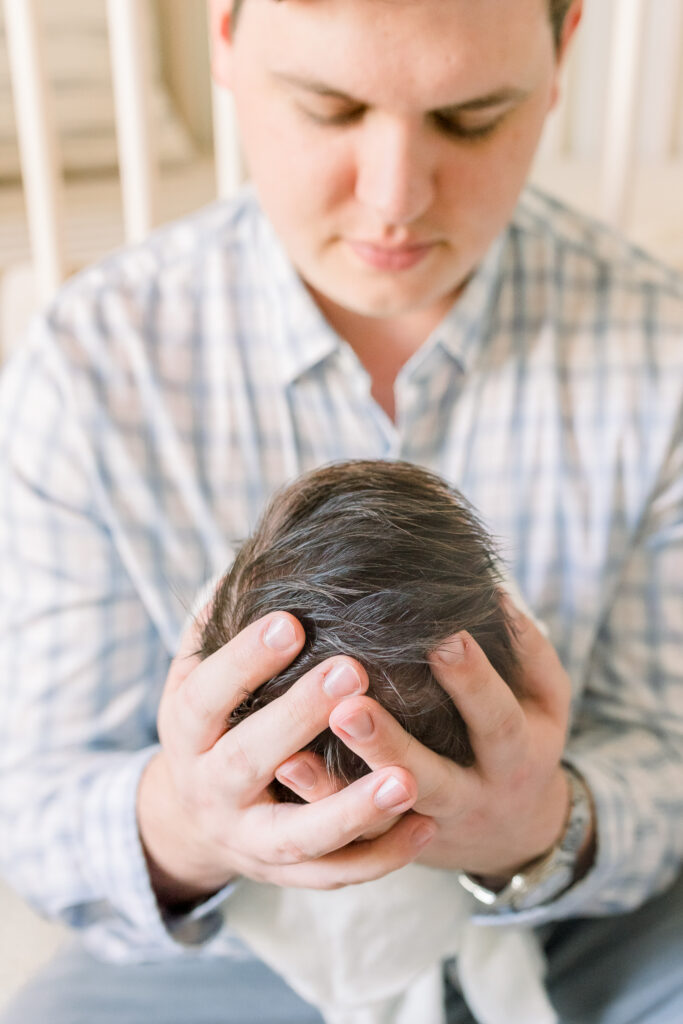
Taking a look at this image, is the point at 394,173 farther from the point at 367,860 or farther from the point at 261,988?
the point at 261,988

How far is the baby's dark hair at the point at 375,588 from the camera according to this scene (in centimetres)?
58

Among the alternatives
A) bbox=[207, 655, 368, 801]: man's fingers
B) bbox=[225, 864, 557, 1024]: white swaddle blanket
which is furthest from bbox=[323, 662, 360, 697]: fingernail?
bbox=[225, 864, 557, 1024]: white swaddle blanket

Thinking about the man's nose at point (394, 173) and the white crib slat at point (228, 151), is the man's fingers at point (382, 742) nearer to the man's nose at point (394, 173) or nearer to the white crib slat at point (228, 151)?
the man's nose at point (394, 173)

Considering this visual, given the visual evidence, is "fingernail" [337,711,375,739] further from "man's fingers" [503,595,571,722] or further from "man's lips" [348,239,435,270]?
"man's lips" [348,239,435,270]

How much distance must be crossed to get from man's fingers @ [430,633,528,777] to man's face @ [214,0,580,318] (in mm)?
380

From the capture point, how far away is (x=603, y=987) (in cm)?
89

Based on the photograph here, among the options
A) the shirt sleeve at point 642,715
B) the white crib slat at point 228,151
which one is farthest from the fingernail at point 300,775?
the white crib slat at point 228,151

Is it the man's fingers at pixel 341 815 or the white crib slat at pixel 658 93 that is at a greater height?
the white crib slat at pixel 658 93

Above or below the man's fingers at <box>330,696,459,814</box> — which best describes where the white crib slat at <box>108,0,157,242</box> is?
above

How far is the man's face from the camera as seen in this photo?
692mm

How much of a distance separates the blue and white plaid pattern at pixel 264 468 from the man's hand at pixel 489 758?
0.13 meters

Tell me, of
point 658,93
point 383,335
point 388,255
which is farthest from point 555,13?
point 658,93

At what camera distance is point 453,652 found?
21.7 inches

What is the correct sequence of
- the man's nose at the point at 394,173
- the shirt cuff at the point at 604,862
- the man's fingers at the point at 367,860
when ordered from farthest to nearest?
the shirt cuff at the point at 604,862, the man's nose at the point at 394,173, the man's fingers at the point at 367,860
